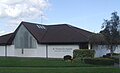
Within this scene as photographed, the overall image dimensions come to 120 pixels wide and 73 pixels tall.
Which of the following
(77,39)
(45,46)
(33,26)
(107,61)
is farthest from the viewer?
(33,26)

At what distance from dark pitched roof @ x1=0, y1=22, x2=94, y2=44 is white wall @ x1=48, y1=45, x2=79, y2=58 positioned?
945 millimetres

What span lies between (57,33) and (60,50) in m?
4.31

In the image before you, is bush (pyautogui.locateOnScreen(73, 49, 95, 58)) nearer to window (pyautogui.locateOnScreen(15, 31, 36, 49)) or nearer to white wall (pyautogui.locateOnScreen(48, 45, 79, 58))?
white wall (pyautogui.locateOnScreen(48, 45, 79, 58))

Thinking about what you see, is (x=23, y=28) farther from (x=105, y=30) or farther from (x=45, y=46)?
(x=105, y=30)

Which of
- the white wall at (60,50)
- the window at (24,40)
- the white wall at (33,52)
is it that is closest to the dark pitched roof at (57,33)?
the white wall at (60,50)

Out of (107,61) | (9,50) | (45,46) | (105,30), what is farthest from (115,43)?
(9,50)

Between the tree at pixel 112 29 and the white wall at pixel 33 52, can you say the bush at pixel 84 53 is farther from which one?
the white wall at pixel 33 52

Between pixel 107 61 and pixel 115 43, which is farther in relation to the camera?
pixel 115 43

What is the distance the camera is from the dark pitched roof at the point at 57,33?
2139 inches

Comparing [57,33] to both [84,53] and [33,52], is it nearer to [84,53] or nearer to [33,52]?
[33,52]

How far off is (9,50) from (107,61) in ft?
98.9

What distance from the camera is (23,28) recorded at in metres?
60.6

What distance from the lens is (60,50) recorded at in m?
56.1

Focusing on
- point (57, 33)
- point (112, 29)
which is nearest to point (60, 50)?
point (57, 33)
